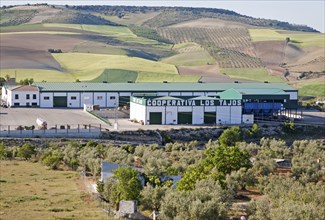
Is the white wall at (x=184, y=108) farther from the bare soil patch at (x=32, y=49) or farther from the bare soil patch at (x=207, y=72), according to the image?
the bare soil patch at (x=32, y=49)

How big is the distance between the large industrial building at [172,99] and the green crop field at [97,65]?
21804mm

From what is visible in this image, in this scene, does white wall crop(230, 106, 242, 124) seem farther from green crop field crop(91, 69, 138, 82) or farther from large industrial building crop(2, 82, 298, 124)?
green crop field crop(91, 69, 138, 82)

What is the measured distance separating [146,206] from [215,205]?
14.0ft

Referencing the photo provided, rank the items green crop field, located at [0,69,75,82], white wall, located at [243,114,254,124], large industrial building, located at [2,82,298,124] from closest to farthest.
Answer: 1. large industrial building, located at [2,82,298,124]
2. white wall, located at [243,114,254,124]
3. green crop field, located at [0,69,75,82]

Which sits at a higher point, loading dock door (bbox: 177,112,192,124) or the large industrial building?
the large industrial building

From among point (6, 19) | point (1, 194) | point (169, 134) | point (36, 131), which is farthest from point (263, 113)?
point (6, 19)

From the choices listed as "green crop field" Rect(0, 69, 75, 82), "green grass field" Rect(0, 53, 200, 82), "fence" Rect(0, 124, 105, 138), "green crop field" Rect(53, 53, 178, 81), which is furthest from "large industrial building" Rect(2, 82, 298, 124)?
"green crop field" Rect(53, 53, 178, 81)

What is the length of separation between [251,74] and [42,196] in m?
81.4

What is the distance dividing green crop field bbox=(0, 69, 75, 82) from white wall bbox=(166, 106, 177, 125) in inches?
1276

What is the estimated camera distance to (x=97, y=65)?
103m

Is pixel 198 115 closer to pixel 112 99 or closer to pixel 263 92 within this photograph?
pixel 263 92

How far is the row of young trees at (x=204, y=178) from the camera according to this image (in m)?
24.0

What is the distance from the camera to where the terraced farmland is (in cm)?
12068

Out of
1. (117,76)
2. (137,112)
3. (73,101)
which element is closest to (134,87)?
(73,101)
